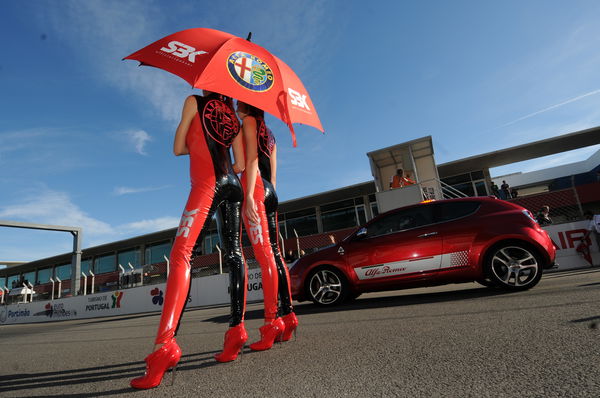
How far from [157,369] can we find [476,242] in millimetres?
4428

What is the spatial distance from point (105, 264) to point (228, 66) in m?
37.9

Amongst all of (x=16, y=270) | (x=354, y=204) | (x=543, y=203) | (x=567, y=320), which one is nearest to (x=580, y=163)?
(x=543, y=203)

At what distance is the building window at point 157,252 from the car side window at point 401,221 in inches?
1077

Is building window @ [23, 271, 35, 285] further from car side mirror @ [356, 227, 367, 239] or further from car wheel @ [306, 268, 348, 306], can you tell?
car side mirror @ [356, 227, 367, 239]

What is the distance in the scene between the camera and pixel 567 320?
2.38 m

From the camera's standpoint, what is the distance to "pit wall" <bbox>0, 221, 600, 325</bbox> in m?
8.84

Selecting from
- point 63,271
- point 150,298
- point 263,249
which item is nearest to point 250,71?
point 263,249

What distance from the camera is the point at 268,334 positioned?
8.21 feet

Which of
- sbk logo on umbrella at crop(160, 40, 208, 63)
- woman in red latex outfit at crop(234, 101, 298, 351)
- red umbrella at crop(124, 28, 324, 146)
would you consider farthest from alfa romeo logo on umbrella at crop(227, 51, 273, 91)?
woman in red latex outfit at crop(234, 101, 298, 351)

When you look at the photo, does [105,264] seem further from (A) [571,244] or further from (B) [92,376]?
(A) [571,244]

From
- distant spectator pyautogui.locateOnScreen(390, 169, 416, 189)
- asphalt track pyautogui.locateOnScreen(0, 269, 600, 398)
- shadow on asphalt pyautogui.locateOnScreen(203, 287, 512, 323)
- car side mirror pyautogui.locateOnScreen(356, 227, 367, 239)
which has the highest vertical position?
distant spectator pyautogui.locateOnScreen(390, 169, 416, 189)

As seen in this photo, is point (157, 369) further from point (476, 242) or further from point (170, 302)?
point (476, 242)

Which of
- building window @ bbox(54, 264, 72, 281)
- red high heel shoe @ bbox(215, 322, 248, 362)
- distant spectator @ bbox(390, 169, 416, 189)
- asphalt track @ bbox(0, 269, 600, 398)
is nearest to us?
asphalt track @ bbox(0, 269, 600, 398)

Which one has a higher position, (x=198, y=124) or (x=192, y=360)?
(x=198, y=124)
